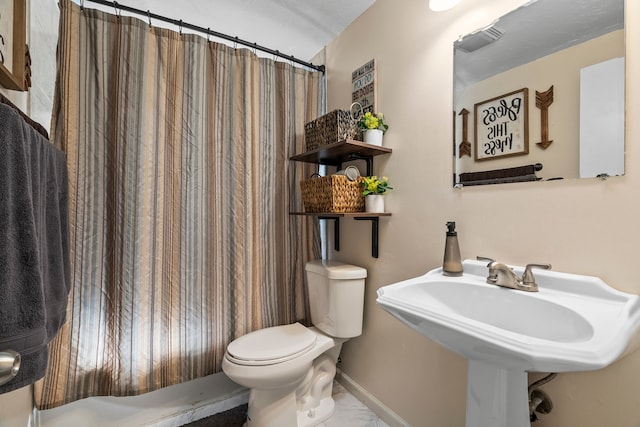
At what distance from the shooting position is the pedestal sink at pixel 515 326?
0.54 metres

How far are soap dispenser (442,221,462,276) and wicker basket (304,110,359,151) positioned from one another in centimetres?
68

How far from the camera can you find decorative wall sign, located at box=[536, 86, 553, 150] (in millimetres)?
879

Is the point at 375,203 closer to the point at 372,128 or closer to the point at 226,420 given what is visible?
the point at 372,128

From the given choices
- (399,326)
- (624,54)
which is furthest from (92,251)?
(624,54)

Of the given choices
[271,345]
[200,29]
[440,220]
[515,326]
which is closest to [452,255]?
[440,220]

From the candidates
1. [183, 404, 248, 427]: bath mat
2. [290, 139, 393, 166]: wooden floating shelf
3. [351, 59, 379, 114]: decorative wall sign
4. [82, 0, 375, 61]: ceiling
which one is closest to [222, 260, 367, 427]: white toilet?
[183, 404, 248, 427]: bath mat

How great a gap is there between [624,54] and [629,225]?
47cm

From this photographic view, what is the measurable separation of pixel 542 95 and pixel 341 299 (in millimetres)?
1184

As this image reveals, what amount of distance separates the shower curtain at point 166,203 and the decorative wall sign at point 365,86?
1.31ft

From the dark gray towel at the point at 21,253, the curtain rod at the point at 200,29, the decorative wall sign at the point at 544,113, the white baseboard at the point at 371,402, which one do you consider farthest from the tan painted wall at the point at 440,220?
the dark gray towel at the point at 21,253

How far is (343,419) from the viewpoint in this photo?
145cm

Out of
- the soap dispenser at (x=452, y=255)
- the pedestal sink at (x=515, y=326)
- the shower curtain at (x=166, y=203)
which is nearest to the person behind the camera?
the pedestal sink at (x=515, y=326)

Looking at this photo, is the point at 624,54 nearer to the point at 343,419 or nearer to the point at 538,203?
the point at 538,203

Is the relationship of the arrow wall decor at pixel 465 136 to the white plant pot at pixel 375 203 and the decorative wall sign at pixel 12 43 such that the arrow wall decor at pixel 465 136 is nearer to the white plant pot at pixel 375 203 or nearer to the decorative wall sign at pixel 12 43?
the white plant pot at pixel 375 203
